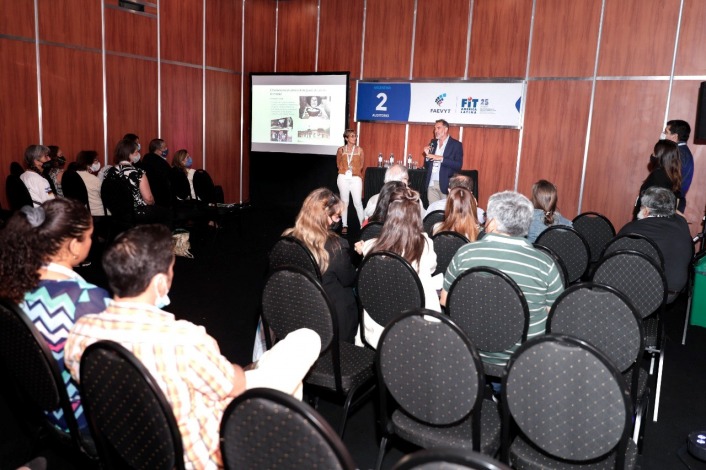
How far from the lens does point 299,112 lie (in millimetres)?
9906

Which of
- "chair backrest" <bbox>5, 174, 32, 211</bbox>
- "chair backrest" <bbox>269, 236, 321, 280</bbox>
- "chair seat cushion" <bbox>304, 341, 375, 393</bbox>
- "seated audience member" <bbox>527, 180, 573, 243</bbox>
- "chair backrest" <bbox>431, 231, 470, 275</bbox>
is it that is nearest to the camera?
"chair seat cushion" <bbox>304, 341, 375, 393</bbox>

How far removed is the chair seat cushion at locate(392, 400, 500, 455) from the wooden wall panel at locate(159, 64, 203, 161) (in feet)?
25.0

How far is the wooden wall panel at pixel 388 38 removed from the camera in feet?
Answer: 29.9

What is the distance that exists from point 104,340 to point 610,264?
276cm

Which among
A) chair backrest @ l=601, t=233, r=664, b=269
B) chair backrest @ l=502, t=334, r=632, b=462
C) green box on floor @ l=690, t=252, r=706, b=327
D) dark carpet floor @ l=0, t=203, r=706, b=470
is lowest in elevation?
dark carpet floor @ l=0, t=203, r=706, b=470

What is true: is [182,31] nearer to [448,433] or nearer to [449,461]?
[448,433]

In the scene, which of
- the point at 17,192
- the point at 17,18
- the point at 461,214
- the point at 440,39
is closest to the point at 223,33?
the point at 17,18

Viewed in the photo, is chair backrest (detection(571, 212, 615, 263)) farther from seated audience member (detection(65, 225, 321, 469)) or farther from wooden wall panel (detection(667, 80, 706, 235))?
seated audience member (detection(65, 225, 321, 469))

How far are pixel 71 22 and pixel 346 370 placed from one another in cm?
680

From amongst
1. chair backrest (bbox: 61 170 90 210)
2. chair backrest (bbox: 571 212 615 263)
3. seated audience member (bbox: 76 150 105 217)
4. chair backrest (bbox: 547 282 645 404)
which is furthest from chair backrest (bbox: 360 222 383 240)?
seated audience member (bbox: 76 150 105 217)

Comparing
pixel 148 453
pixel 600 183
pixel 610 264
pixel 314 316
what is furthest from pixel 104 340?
pixel 600 183

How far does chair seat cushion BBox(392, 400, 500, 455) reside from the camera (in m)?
2.04

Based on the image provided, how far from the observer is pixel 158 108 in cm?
859

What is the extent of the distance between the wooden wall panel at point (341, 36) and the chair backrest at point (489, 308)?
7.82m
